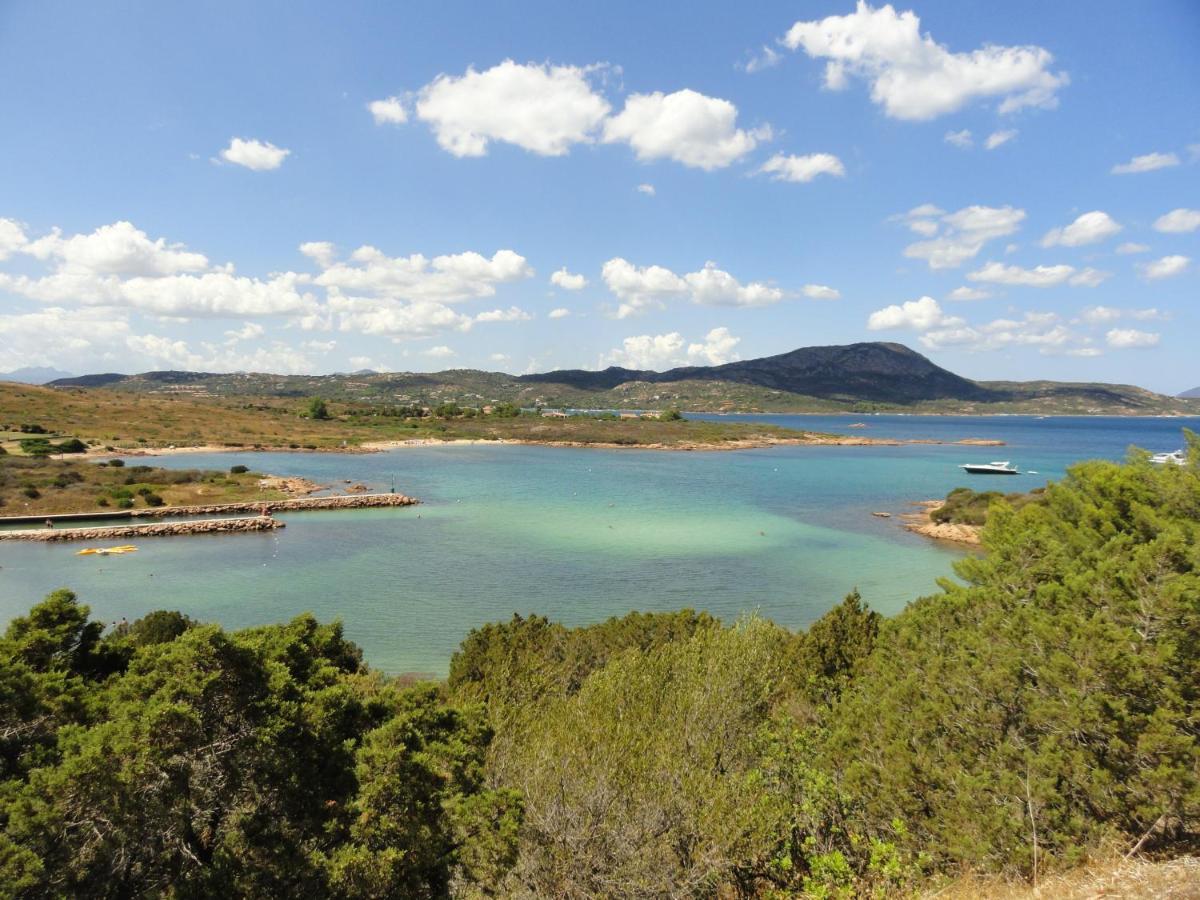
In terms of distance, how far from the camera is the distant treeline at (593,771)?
26.4 ft

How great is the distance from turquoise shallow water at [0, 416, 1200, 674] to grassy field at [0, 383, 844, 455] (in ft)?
125

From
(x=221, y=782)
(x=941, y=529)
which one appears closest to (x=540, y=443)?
(x=941, y=529)

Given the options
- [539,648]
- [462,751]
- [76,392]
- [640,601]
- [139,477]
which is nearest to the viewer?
[462,751]

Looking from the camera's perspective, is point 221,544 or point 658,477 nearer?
point 221,544

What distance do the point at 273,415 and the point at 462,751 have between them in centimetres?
15287

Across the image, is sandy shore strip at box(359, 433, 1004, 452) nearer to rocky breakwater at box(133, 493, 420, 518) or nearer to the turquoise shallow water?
the turquoise shallow water

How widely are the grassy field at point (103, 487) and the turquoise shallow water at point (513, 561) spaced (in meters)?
10.6

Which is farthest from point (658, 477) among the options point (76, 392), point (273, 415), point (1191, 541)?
point (76, 392)

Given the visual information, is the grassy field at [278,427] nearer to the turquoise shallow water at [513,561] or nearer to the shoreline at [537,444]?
the shoreline at [537,444]

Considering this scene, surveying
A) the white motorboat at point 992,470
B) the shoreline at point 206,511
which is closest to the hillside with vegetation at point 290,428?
the shoreline at point 206,511

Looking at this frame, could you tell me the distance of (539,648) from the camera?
19.9m

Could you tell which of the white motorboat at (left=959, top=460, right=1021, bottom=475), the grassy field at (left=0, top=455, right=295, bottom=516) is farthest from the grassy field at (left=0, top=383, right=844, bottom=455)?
the white motorboat at (left=959, top=460, right=1021, bottom=475)

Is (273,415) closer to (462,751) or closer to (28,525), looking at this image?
(28,525)

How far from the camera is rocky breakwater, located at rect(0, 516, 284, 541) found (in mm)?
47656
